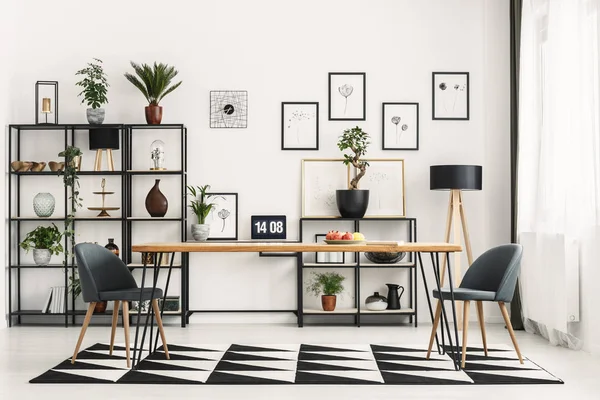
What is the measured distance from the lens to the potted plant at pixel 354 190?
6.15m

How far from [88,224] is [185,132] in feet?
4.18

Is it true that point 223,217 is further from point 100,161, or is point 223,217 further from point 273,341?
point 273,341

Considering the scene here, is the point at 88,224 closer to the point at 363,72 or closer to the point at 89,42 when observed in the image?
the point at 89,42

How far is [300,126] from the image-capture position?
6477 mm

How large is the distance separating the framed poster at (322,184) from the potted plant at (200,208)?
35.5 inches

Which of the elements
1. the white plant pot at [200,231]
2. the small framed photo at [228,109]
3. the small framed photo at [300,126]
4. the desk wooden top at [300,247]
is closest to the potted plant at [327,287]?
the white plant pot at [200,231]

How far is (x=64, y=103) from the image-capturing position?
6.49 meters

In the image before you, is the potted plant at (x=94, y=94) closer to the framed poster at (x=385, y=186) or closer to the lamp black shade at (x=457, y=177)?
the framed poster at (x=385, y=186)

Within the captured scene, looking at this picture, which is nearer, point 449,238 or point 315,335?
point 315,335

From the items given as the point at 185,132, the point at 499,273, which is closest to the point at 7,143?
the point at 185,132

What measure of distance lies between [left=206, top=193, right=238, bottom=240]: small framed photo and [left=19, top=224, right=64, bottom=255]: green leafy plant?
4.53 ft

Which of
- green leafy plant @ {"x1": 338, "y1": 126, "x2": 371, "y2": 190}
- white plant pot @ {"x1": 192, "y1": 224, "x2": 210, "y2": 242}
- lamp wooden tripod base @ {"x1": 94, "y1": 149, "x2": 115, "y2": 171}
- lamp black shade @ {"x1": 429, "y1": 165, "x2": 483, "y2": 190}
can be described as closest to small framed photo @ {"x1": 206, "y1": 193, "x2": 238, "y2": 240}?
white plant pot @ {"x1": 192, "y1": 224, "x2": 210, "y2": 242}

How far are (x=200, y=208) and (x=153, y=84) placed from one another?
3.97 ft

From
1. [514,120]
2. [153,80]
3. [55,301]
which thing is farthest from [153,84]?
[514,120]
